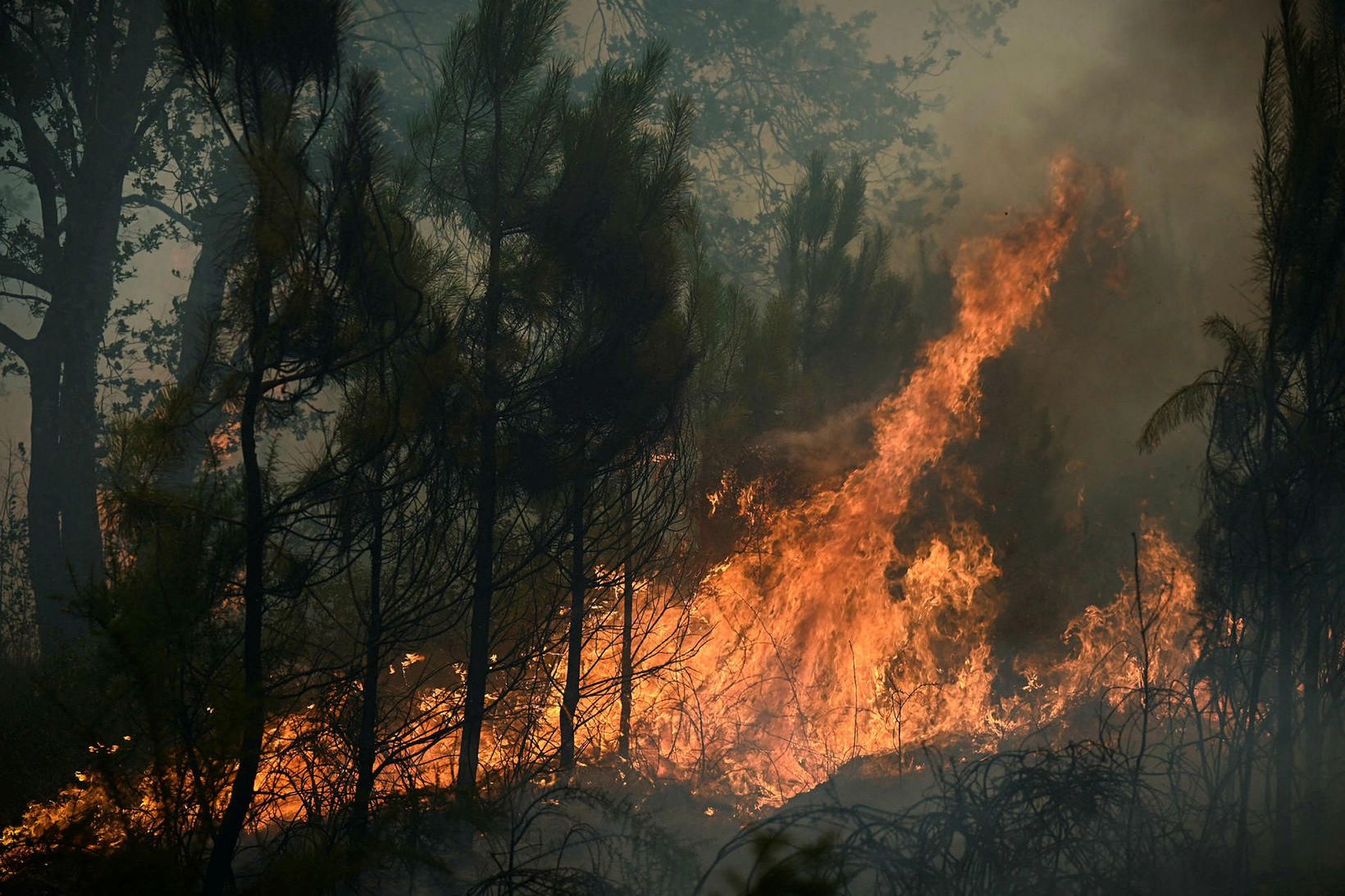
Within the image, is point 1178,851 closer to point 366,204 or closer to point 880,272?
point 366,204

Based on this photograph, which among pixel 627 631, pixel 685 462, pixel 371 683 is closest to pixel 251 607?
pixel 371 683

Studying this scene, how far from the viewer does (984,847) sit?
4.06 m

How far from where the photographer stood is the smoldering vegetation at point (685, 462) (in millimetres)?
4004

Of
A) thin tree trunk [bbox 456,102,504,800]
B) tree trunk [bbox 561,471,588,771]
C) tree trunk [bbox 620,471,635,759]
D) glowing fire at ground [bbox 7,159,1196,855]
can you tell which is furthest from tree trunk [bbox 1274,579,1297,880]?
thin tree trunk [bbox 456,102,504,800]

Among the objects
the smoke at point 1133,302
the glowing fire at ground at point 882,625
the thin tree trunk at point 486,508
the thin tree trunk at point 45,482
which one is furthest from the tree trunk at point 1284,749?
the thin tree trunk at point 45,482

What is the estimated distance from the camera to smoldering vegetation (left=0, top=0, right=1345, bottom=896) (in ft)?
13.1

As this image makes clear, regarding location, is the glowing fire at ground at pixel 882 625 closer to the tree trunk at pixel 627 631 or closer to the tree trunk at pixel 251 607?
the tree trunk at pixel 627 631

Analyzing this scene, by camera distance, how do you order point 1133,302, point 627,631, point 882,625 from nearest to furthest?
1. point 627,631
2. point 882,625
3. point 1133,302

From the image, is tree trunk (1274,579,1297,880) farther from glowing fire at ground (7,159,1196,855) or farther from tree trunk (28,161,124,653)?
tree trunk (28,161,124,653)

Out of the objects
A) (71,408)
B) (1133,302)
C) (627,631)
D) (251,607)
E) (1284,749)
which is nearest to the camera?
(251,607)

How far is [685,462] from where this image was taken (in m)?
7.22

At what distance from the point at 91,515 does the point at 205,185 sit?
4.54 metres

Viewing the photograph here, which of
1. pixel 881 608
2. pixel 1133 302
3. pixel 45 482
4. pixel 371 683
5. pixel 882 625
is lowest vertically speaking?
pixel 371 683

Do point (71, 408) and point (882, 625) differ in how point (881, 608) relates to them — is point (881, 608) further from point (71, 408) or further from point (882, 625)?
point (71, 408)
